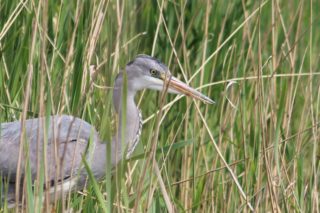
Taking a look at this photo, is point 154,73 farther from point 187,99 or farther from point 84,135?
point 84,135

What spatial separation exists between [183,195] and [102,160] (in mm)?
311

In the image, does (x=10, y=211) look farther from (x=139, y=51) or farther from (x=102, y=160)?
(x=139, y=51)

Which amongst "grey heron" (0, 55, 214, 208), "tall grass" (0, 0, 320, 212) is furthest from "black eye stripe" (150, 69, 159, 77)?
"tall grass" (0, 0, 320, 212)

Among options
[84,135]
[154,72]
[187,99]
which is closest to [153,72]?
[154,72]

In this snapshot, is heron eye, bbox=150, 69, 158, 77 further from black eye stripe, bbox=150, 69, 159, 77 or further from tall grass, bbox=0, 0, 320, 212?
tall grass, bbox=0, 0, 320, 212

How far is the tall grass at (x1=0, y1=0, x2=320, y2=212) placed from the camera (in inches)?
100

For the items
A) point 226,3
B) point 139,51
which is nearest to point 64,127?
point 139,51

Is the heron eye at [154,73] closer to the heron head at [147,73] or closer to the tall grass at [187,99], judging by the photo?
the heron head at [147,73]

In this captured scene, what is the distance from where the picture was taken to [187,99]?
3268mm

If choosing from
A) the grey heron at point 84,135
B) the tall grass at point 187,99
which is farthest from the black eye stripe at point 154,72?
the tall grass at point 187,99

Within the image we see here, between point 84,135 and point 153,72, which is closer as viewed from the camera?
point 84,135

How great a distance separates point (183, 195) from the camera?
3.03 m

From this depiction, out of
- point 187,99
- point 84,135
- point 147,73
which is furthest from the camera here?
point 187,99

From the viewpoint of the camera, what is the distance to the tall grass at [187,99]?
2551mm
